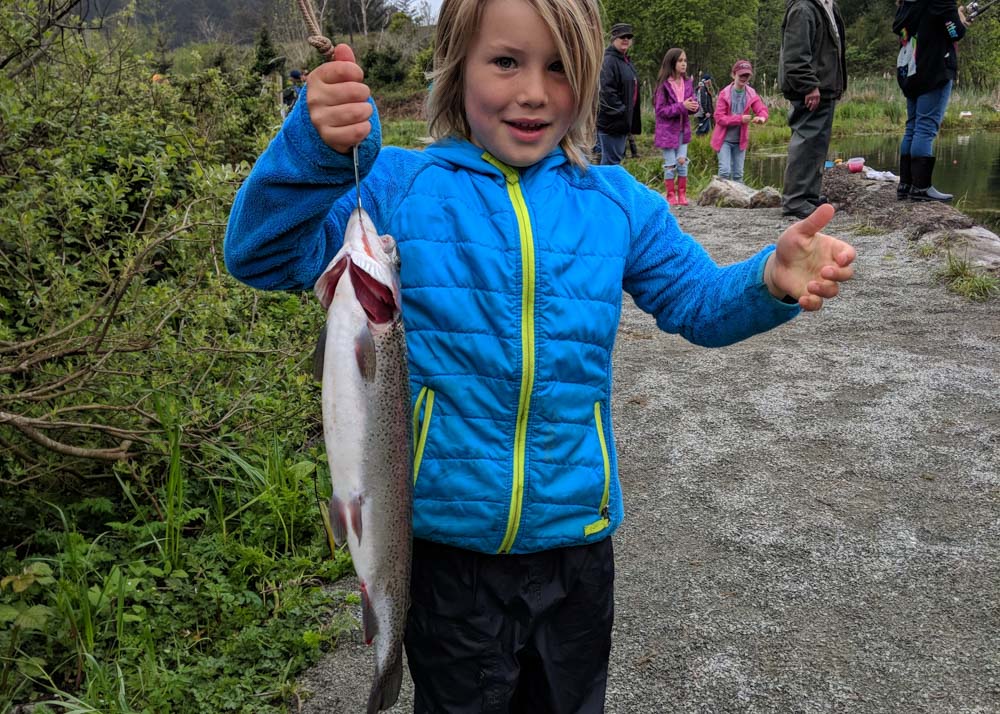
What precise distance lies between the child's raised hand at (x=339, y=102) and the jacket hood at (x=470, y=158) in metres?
0.38

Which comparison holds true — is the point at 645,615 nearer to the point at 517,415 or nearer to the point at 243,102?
the point at 517,415

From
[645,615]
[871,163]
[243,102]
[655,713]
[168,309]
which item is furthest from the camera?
[871,163]

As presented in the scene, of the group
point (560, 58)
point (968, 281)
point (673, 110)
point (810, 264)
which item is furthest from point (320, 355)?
point (673, 110)

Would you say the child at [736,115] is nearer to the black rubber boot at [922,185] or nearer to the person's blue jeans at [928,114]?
the black rubber boot at [922,185]

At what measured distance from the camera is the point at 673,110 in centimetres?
1083

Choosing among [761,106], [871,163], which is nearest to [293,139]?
[761,106]

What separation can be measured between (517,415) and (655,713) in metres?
1.42

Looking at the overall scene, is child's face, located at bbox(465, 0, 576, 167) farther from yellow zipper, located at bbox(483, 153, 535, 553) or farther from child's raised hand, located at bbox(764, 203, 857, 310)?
child's raised hand, located at bbox(764, 203, 857, 310)

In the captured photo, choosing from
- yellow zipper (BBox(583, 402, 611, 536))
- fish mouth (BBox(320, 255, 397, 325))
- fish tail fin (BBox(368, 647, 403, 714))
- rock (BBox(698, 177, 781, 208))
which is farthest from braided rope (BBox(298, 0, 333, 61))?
rock (BBox(698, 177, 781, 208))

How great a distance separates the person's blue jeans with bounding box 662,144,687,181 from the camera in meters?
11.3

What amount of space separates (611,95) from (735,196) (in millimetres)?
2505

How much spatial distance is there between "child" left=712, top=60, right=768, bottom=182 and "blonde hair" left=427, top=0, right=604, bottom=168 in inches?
389

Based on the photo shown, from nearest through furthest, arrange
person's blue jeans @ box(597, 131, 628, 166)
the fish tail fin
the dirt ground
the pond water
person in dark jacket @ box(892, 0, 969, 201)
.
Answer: the fish tail fin, the dirt ground, person in dark jacket @ box(892, 0, 969, 201), person's blue jeans @ box(597, 131, 628, 166), the pond water

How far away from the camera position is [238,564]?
10.8 ft
